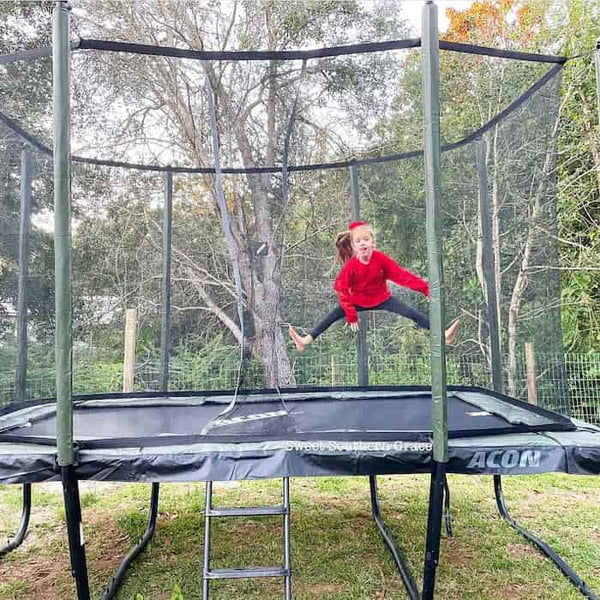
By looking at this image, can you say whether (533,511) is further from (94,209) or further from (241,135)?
(94,209)

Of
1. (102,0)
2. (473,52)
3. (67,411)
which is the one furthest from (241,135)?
(102,0)

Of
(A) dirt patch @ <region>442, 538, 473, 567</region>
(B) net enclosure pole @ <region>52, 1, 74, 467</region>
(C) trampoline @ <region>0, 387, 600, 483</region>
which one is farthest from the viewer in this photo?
(A) dirt patch @ <region>442, 538, 473, 567</region>

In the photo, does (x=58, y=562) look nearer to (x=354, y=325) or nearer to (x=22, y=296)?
(x=22, y=296)

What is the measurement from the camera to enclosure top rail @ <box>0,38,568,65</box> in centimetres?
190

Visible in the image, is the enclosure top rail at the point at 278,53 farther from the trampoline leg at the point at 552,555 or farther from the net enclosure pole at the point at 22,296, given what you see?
the trampoline leg at the point at 552,555

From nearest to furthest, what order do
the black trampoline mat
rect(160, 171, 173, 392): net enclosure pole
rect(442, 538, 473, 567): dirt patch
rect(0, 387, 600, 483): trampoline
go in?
1. rect(0, 387, 600, 483): trampoline
2. the black trampoline mat
3. rect(442, 538, 473, 567): dirt patch
4. rect(160, 171, 173, 392): net enclosure pole

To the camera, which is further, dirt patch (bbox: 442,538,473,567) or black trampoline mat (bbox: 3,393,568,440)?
dirt patch (bbox: 442,538,473,567)

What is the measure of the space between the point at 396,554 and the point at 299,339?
103 centimetres

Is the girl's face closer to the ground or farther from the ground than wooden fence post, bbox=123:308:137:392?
farther from the ground

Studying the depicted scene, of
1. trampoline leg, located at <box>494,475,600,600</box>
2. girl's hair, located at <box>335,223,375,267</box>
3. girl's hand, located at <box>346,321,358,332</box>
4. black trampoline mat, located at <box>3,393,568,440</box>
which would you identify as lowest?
trampoline leg, located at <box>494,475,600,600</box>

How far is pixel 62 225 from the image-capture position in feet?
5.30

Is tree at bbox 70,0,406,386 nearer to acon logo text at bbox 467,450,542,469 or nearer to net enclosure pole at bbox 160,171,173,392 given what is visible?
net enclosure pole at bbox 160,171,173,392

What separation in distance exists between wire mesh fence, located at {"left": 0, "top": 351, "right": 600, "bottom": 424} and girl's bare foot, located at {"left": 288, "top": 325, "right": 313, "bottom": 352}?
2.2 inches

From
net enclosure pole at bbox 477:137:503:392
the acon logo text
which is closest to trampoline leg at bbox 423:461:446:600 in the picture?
the acon logo text
